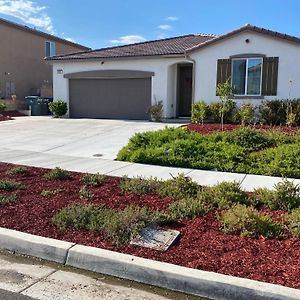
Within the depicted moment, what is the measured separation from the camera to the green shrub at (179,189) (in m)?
6.03

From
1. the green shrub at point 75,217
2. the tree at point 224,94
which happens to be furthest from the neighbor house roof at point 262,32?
the green shrub at point 75,217

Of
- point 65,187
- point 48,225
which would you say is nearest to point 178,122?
point 65,187

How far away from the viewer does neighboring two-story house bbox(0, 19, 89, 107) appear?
2733 centimetres

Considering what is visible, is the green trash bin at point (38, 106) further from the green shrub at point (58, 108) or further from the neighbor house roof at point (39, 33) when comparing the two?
the neighbor house roof at point (39, 33)

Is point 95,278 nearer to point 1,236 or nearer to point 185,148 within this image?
point 1,236

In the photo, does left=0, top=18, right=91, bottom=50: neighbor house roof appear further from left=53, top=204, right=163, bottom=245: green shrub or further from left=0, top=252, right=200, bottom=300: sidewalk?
left=0, top=252, right=200, bottom=300: sidewalk

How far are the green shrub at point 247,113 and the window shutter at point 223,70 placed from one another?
1690 millimetres

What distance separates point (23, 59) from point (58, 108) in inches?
384

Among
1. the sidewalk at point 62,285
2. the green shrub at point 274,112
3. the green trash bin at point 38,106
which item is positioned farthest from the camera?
the green trash bin at point 38,106

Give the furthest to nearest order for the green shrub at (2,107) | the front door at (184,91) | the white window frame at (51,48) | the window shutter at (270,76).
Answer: the white window frame at (51,48), the green shrub at (2,107), the front door at (184,91), the window shutter at (270,76)

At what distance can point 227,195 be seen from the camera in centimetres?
566

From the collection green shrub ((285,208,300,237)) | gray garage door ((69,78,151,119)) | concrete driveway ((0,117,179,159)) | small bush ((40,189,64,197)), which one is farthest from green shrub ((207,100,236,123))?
green shrub ((285,208,300,237))

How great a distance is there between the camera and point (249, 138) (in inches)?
393

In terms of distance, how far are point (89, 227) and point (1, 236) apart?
1095 millimetres
